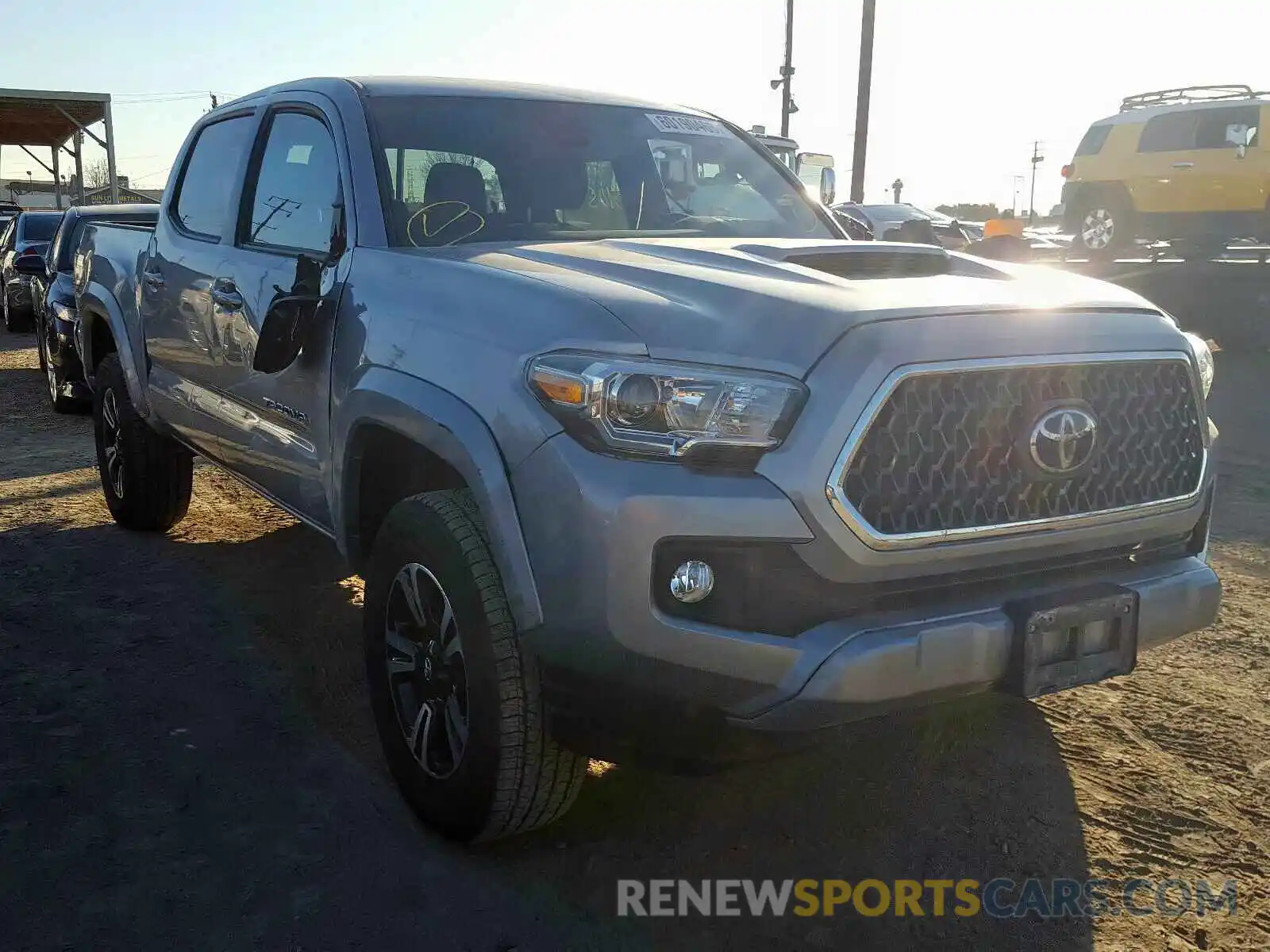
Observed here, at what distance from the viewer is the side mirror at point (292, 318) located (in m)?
3.31

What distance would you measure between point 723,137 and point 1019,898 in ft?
9.10

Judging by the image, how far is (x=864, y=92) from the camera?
67.2ft

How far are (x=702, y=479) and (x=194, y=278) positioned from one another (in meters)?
2.80

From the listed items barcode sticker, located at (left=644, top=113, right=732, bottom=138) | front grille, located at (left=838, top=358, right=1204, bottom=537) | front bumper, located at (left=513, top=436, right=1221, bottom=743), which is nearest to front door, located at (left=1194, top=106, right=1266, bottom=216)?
barcode sticker, located at (left=644, top=113, right=732, bottom=138)

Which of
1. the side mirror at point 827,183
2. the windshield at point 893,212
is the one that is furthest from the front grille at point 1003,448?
the windshield at point 893,212

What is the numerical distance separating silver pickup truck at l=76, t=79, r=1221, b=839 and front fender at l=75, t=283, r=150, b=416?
1.97 meters

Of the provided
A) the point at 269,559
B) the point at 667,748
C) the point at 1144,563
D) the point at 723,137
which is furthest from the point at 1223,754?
the point at 269,559

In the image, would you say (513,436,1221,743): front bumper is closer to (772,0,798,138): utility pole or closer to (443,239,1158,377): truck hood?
(443,239,1158,377): truck hood

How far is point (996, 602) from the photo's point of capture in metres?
2.40

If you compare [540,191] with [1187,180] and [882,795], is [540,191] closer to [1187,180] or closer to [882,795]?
[882,795]

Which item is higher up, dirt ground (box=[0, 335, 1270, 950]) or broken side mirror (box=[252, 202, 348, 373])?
broken side mirror (box=[252, 202, 348, 373])

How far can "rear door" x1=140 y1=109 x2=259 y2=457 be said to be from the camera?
4.22 m

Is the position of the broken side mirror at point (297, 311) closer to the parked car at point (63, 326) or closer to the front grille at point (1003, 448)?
the front grille at point (1003, 448)

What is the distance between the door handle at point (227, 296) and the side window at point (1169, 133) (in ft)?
46.7
